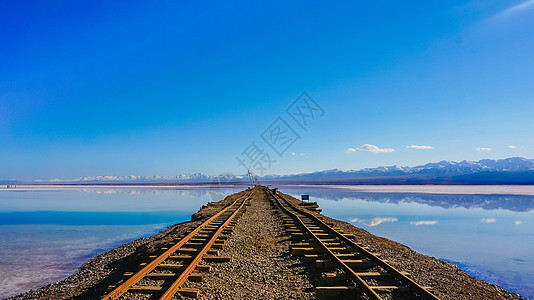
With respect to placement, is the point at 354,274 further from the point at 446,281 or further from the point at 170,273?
the point at 170,273

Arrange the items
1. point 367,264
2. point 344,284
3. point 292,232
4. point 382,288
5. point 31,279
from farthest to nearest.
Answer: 1. point 292,232
2. point 31,279
3. point 367,264
4. point 344,284
5. point 382,288

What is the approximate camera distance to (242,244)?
949cm

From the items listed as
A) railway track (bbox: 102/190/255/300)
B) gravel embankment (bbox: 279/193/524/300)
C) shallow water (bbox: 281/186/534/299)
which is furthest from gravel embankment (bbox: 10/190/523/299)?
shallow water (bbox: 281/186/534/299)

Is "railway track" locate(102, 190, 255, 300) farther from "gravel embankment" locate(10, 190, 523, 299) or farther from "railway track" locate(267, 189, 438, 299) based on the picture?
"railway track" locate(267, 189, 438, 299)

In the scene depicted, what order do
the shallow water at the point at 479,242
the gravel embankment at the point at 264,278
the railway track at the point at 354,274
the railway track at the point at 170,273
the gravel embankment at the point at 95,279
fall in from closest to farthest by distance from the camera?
the railway track at the point at 170,273
the railway track at the point at 354,274
the gravel embankment at the point at 264,278
the gravel embankment at the point at 95,279
the shallow water at the point at 479,242

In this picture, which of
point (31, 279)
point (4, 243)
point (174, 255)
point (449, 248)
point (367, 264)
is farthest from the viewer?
point (4, 243)

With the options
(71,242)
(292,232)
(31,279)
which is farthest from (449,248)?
(71,242)

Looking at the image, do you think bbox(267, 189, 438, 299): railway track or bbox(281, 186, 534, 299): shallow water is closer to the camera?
bbox(267, 189, 438, 299): railway track

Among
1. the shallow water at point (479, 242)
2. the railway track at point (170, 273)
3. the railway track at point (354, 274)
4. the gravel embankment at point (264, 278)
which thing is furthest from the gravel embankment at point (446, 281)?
the railway track at point (170, 273)

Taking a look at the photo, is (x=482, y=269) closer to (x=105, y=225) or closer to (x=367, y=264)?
(x=367, y=264)

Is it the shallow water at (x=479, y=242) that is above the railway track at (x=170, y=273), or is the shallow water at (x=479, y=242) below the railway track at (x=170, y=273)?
below

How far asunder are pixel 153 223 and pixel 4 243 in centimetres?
862

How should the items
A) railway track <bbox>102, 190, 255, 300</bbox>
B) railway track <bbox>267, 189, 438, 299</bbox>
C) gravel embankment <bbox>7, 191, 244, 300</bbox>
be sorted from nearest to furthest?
railway track <bbox>102, 190, 255, 300</bbox>
railway track <bbox>267, 189, 438, 299</bbox>
gravel embankment <bbox>7, 191, 244, 300</bbox>

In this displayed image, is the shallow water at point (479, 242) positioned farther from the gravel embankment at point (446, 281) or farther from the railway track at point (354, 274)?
the railway track at point (354, 274)
